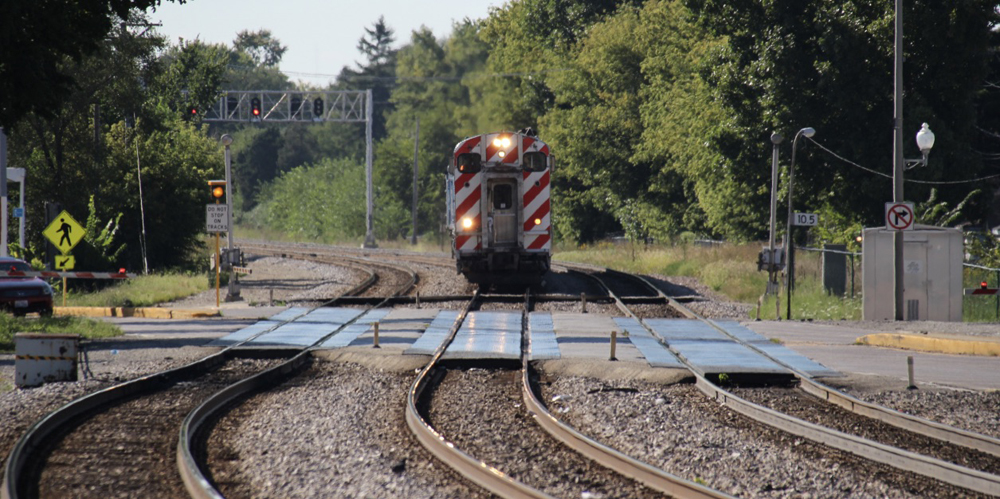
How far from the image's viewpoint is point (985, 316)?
2294 cm

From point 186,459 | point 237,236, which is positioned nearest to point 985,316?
point 186,459

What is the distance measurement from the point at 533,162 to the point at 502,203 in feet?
4.39

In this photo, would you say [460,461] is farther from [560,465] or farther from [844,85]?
[844,85]

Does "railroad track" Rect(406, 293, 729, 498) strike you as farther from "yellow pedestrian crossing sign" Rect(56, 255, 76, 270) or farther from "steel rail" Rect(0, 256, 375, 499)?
"yellow pedestrian crossing sign" Rect(56, 255, 76, 270)

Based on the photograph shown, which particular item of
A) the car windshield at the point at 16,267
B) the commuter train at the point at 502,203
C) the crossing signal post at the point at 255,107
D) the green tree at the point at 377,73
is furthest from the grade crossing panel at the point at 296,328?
the green tree at the point at 377,73

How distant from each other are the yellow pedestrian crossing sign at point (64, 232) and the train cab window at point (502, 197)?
31.6ft

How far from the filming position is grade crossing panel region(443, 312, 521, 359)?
1512 centimetres

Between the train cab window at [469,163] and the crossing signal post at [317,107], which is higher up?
the crossing signal post at [317,107]

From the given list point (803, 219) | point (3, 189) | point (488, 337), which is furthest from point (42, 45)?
point (803, 219)

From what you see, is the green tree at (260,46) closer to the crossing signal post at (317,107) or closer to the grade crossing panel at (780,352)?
the crossing signal post at (317,107)

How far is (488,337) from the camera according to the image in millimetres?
17672

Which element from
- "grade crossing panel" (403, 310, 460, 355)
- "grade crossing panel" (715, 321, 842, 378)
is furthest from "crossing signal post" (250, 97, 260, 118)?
"grade crossing panel" (715, 321, 842, 378)

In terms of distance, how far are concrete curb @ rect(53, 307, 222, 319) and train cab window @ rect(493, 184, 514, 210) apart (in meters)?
7.35

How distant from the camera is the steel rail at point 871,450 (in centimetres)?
764
